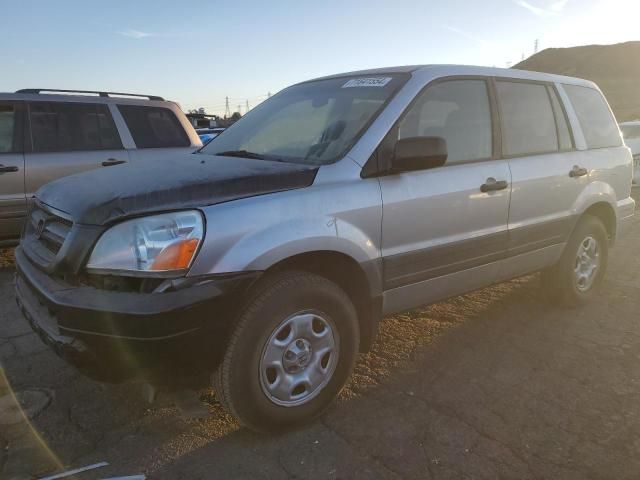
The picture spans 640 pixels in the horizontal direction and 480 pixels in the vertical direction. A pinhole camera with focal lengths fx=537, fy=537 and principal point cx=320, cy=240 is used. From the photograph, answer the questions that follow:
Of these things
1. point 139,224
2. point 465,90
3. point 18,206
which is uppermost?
point 465,90

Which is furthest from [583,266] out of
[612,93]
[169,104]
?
[612,93]

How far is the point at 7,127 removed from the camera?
545 centimetres

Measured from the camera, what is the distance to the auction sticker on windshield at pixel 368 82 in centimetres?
327

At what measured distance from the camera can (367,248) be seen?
282cm

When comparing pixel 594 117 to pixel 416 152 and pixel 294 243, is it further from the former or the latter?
pixel 294 243

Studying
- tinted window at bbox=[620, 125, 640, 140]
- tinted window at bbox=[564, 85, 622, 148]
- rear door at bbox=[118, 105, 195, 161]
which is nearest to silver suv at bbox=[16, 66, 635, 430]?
tinted window at bbox=[564, 85, 622, 148]

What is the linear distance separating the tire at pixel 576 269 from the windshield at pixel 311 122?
215 centimetres

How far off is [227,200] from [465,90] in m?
1.93

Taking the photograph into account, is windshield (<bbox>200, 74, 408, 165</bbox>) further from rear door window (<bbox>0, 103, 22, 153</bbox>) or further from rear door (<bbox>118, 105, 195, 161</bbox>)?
rear door window (<bbox>0, 103, 22, 153</bbox>)

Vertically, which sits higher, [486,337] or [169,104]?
[169,104]

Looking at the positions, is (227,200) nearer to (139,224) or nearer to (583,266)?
(139,224)

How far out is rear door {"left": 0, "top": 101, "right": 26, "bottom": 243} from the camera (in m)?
5.34

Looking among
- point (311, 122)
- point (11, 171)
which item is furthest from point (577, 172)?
point (11, 171)

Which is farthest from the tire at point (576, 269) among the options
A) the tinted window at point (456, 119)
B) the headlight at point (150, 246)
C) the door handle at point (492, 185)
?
the headlight at point (150, 246)
